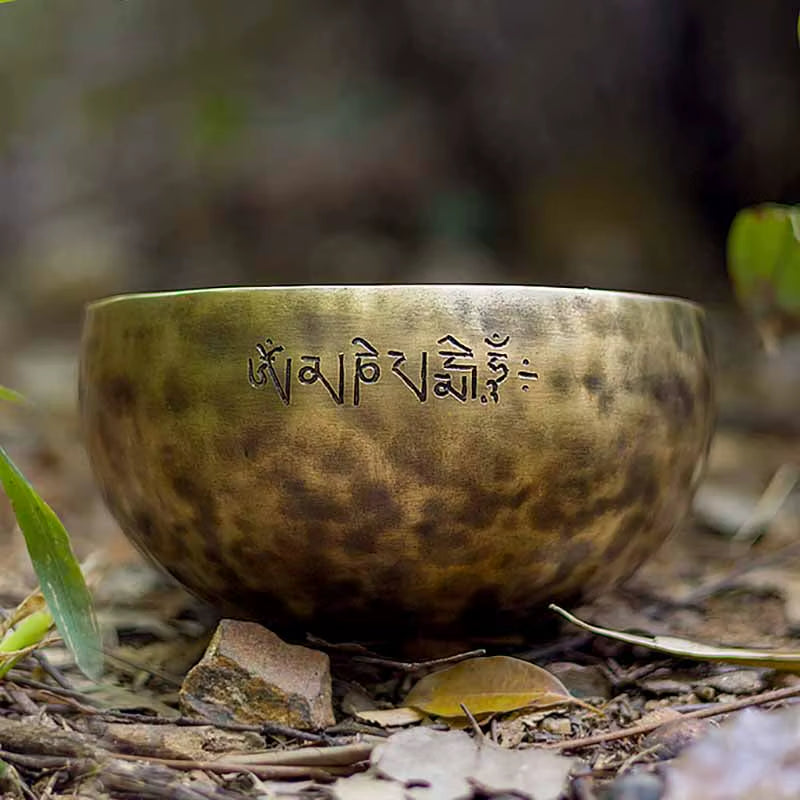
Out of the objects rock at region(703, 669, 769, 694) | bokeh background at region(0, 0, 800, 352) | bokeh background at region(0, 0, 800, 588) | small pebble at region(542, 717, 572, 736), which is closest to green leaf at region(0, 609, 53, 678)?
small pebble at region(542, 717, 572, 736)

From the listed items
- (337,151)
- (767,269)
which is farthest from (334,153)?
(767,269)

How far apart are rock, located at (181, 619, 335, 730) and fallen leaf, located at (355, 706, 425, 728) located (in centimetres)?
3

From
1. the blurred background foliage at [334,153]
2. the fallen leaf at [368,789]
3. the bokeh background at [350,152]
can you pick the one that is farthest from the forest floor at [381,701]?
the blurred background foliage at [334,153]

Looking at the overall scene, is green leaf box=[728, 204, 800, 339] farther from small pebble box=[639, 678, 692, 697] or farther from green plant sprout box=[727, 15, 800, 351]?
small pebble box=[639, 678, 692, 697]

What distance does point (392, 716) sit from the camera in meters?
0.74

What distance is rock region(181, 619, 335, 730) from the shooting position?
2.35ft

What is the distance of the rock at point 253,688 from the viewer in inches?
28.3

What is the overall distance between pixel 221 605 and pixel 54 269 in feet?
7.43

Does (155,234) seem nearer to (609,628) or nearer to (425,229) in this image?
(425,229)

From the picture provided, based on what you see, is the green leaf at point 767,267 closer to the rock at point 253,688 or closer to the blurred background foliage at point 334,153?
the rock at point 253,688

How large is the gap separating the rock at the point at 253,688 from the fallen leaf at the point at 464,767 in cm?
8

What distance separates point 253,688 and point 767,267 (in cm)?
63

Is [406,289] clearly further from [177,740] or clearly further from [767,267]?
[767,267]

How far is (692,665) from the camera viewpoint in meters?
0.83
